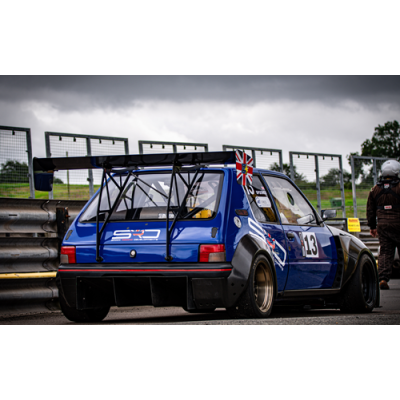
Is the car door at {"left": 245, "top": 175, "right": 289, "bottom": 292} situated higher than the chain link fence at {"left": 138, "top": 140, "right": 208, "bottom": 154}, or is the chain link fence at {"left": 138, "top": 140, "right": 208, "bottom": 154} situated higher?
the chain link fence at {"left": 138, "top": 140, "right": 208, "bottom": 154}

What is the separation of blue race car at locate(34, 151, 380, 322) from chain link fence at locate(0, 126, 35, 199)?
4368mm

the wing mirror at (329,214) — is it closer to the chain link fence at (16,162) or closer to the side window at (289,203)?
the side window at (289,203)

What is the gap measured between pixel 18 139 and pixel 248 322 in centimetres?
703

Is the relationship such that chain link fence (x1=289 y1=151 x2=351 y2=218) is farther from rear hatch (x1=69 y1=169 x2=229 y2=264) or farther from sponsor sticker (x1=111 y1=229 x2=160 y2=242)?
sponsor sticker (x1=111 y1=229 x2=160 y2=242)

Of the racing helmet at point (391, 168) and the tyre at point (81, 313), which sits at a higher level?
the racing helmet at point (391, 168)

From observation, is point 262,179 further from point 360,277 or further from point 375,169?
point 375,169

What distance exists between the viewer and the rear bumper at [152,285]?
5.53 meters

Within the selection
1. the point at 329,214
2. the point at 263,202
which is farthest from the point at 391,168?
the point at 263,202

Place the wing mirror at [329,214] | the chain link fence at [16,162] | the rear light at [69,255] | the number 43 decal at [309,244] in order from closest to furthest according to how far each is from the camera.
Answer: the rear light at [69,255], the number 43 decal at [309,244], the wing mirror at [329,214], the chain link fence at [16,162]

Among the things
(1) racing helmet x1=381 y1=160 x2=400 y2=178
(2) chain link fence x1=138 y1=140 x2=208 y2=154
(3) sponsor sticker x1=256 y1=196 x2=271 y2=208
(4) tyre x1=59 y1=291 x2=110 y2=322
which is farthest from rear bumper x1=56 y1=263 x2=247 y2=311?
(2) chain link fence x1=138 y1=140 x2=208 y2=154

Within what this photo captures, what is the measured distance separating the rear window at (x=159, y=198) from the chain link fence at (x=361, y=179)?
1228cm

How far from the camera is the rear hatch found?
18.6 feet

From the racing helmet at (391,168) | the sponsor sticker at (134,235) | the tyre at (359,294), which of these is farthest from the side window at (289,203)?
the racing helmet at (391,168)

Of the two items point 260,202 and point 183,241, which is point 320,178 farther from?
point 183,241
